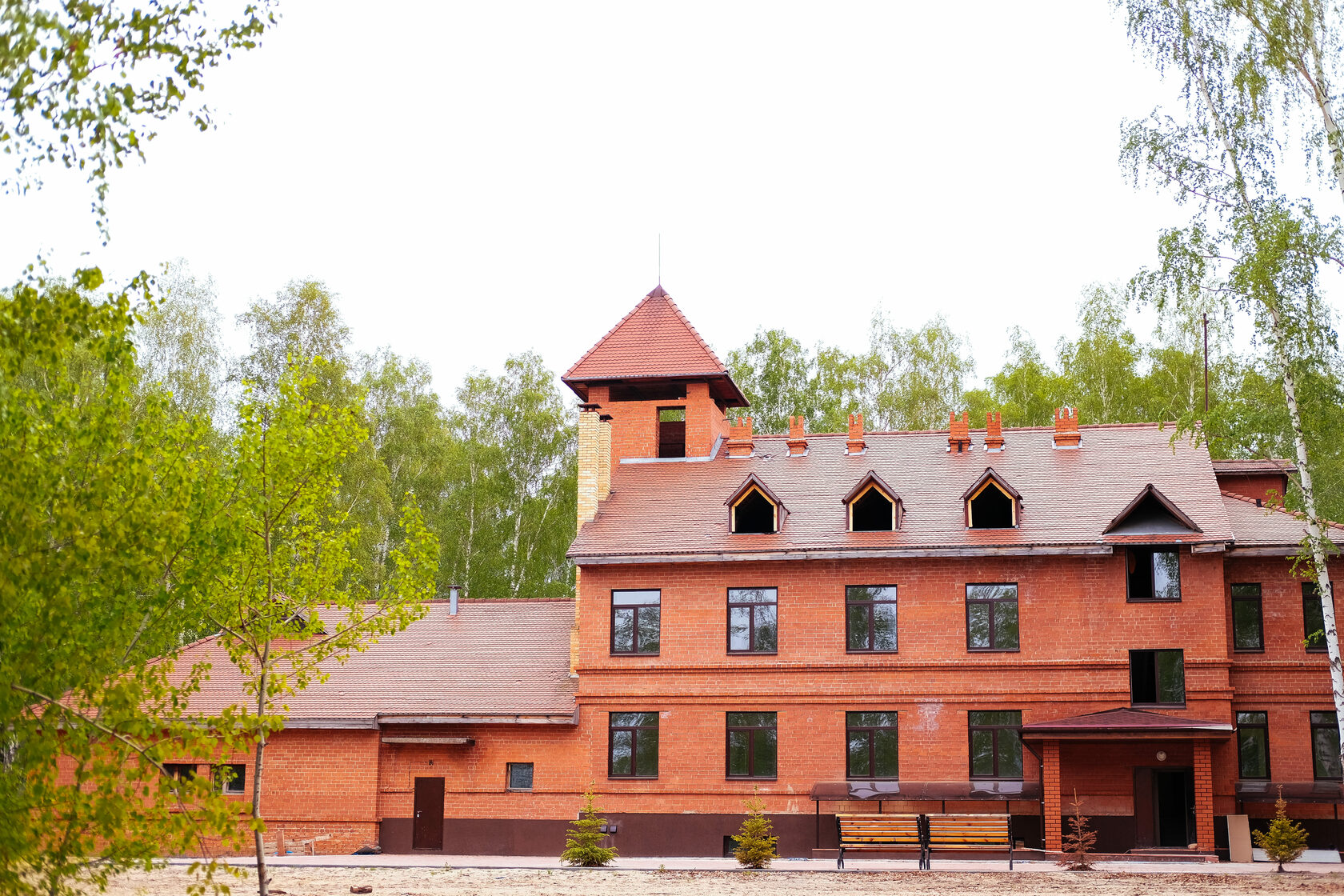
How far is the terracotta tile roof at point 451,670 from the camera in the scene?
2745 centimetres

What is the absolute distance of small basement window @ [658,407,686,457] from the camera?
31.2 meters

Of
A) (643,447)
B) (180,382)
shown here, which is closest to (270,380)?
(180,382)

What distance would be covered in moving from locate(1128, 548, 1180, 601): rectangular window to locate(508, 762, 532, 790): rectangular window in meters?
12.1

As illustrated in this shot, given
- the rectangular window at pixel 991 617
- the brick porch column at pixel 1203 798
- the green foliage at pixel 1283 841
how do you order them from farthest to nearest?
the rectangular window at pixel 991 617, the brick porch column at pixel 1203 798, the green foliage at pixel 1283 841

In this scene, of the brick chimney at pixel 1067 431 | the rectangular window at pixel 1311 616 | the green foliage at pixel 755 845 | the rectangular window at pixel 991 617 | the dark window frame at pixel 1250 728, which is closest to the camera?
the green foliage at pixel 755 845

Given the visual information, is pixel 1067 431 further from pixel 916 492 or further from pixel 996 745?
pixel 996 745

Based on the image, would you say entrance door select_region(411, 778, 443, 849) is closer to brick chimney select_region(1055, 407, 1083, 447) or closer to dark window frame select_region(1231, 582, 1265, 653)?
brick chimney select_region(1055, 407, 1083, 447)

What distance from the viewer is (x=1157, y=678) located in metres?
25.5

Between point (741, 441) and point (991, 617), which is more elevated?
point (741, 441)

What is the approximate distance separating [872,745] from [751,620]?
10.9 ft

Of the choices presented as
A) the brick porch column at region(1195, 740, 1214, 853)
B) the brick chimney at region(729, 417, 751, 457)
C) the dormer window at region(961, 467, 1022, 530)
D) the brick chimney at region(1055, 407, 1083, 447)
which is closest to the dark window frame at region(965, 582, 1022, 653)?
the dormer window at region(961, 467, 1022, 530)

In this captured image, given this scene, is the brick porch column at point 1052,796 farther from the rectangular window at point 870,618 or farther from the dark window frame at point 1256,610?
the dark window frame at point 1256,610

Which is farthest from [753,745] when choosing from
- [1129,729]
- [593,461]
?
[593,461]

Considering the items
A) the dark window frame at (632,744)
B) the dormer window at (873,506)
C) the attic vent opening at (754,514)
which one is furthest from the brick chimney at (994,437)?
Result: the dark window frame at (632,744)
